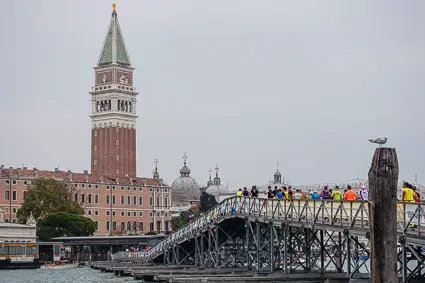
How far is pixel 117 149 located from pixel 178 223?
25.7 meters

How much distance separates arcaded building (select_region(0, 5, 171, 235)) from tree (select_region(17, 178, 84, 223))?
466 inches

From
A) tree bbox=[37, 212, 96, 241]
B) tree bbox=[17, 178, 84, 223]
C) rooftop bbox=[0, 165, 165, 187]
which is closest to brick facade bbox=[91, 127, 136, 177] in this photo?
rooftop bbox=[0, 165, 165, 187]

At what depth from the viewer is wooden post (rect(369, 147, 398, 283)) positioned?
71.5 ft

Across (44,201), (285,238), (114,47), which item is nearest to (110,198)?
(44,201)

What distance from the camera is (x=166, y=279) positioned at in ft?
158

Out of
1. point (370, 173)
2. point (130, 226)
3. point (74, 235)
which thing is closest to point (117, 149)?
point (130, 226)

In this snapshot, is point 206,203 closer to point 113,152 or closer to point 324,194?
point 113,152

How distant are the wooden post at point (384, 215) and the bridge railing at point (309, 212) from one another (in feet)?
8.40

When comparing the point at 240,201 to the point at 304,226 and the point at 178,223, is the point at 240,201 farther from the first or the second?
the point at 178,223

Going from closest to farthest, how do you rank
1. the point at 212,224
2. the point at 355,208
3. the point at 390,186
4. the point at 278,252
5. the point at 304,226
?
the point at 390,186 < the point at 355,208 < the point at 304,226 < the point at 278,252 < the point at 212,224

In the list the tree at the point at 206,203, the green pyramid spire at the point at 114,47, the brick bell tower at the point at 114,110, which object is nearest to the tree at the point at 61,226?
the tree at the point at 206,203

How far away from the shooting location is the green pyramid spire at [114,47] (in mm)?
186000

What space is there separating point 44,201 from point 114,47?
59367 millimetres

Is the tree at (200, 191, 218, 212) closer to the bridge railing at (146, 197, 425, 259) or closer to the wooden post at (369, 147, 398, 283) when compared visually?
the bridge railing at (146, 197, 425, 259)
